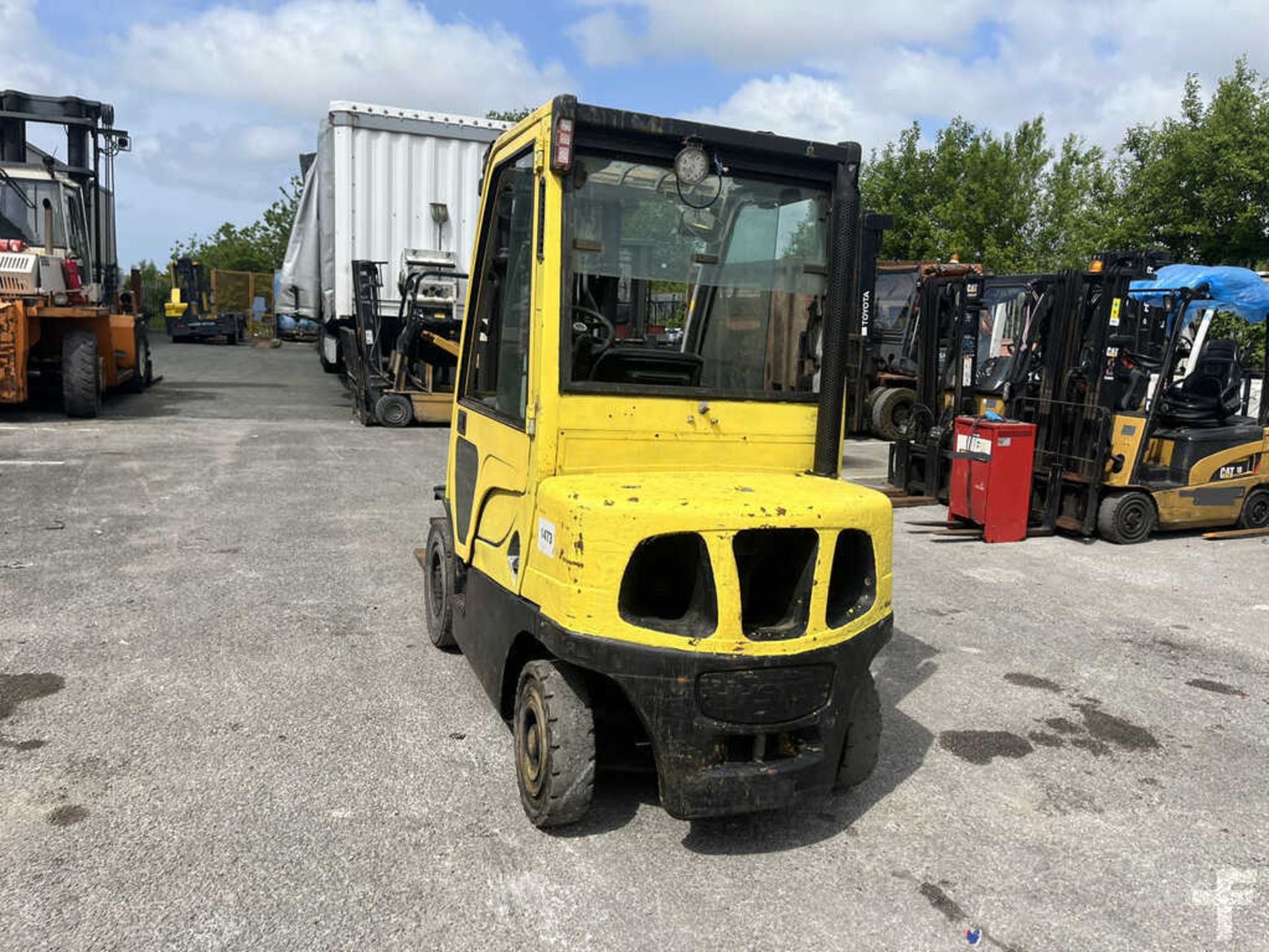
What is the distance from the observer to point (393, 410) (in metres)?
13.7

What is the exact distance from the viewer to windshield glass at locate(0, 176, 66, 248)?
13242 millimetres

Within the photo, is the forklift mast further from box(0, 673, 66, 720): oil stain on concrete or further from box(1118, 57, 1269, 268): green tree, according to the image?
box(1118, 57, 1269, 268): green tree

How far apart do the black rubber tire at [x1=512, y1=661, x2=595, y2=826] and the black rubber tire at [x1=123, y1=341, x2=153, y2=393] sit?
14.9m

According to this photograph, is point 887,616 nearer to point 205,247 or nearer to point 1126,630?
point 1126,630

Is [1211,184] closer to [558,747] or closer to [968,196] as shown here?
[968,196]

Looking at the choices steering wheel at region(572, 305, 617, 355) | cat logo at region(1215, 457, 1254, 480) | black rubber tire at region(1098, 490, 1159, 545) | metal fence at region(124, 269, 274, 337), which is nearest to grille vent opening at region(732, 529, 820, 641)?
steering wheel at region(572, 305, 617, 355)

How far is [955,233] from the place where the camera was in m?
24.7

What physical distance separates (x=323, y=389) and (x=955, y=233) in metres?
15.9

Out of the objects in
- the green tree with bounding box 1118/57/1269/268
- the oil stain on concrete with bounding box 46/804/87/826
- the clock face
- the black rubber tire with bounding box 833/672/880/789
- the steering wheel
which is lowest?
the oil stain on concrete with bounding box 46/804/87/826

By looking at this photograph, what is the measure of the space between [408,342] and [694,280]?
10.1 metres

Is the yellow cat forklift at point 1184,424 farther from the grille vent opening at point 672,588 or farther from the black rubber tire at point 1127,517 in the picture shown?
the grille vent opening at point 672,588

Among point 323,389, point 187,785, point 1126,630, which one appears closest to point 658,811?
point 187,785

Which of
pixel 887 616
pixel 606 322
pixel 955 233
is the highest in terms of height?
pixel 955 233

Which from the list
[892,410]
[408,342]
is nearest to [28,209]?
[408,342]
